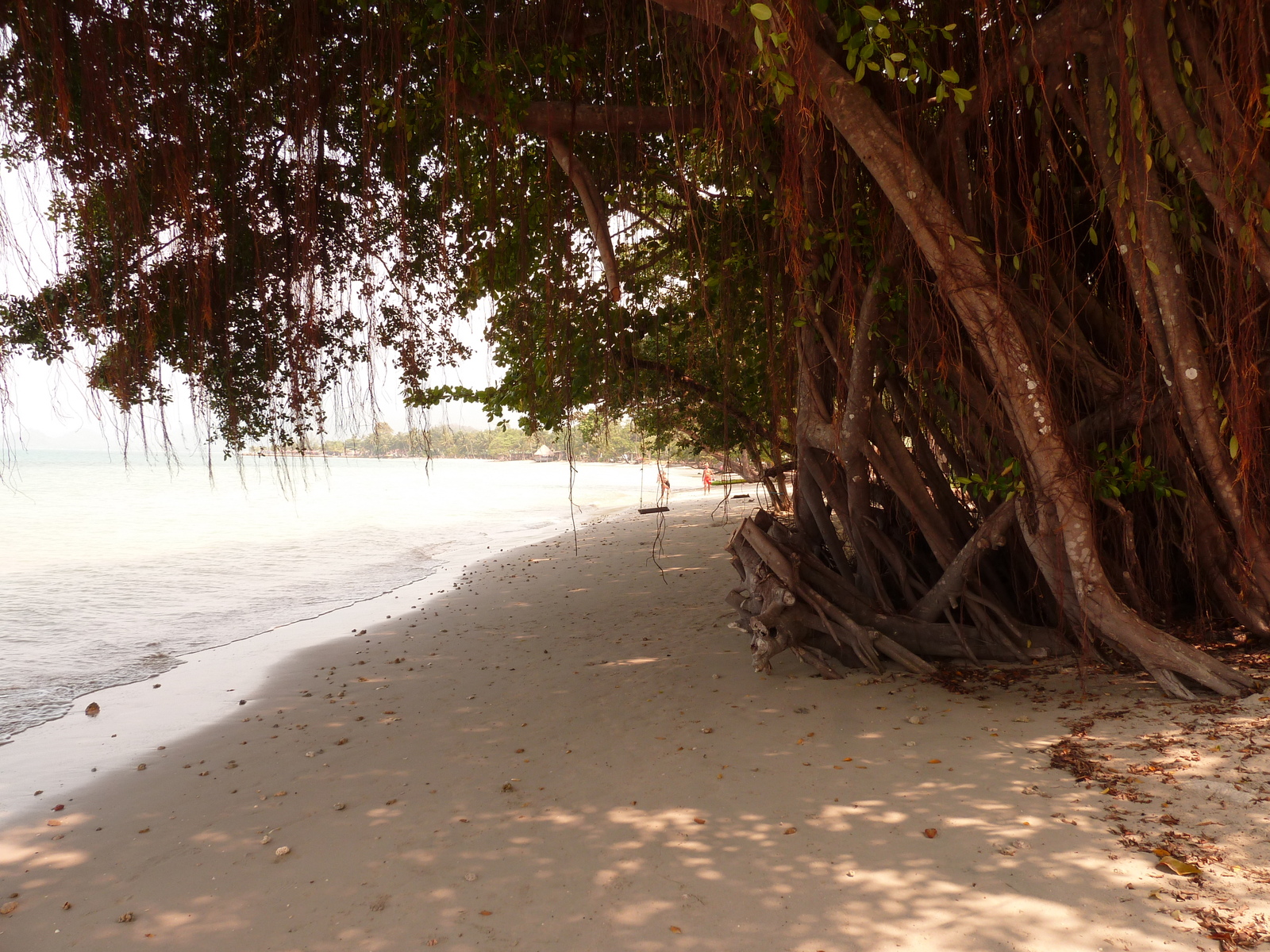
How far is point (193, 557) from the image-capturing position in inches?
656

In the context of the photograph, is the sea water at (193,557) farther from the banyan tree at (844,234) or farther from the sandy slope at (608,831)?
the sandy slope at (608,831)

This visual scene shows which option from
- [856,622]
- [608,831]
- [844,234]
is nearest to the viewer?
[608,831]

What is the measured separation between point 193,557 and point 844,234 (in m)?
16.9

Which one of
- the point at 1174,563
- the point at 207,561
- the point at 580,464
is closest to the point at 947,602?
the point at 1174,563

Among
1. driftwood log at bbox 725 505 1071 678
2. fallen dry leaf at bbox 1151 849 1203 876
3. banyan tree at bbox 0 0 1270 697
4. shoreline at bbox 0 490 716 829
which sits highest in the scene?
banyan tree at bbox 0 0 1270 697

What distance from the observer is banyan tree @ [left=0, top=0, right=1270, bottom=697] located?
3.42 meters

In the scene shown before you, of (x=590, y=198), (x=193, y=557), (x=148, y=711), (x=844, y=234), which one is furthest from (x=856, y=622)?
(x=193, y=557)

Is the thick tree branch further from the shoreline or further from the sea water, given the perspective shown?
the shoreline

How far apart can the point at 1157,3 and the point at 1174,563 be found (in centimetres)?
332

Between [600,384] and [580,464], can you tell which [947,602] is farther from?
[580,464]

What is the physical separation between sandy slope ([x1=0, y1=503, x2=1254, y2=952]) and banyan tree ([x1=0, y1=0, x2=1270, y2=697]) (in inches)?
42.3

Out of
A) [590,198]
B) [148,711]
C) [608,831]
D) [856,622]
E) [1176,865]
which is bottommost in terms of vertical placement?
[148,711]

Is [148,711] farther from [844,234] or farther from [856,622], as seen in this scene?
[844,234]

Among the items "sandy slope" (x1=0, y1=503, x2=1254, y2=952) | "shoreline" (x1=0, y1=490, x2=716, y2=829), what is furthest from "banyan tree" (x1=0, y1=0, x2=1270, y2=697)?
"shoreline" (x1=0, y1=490, x2=716, y2=829)
